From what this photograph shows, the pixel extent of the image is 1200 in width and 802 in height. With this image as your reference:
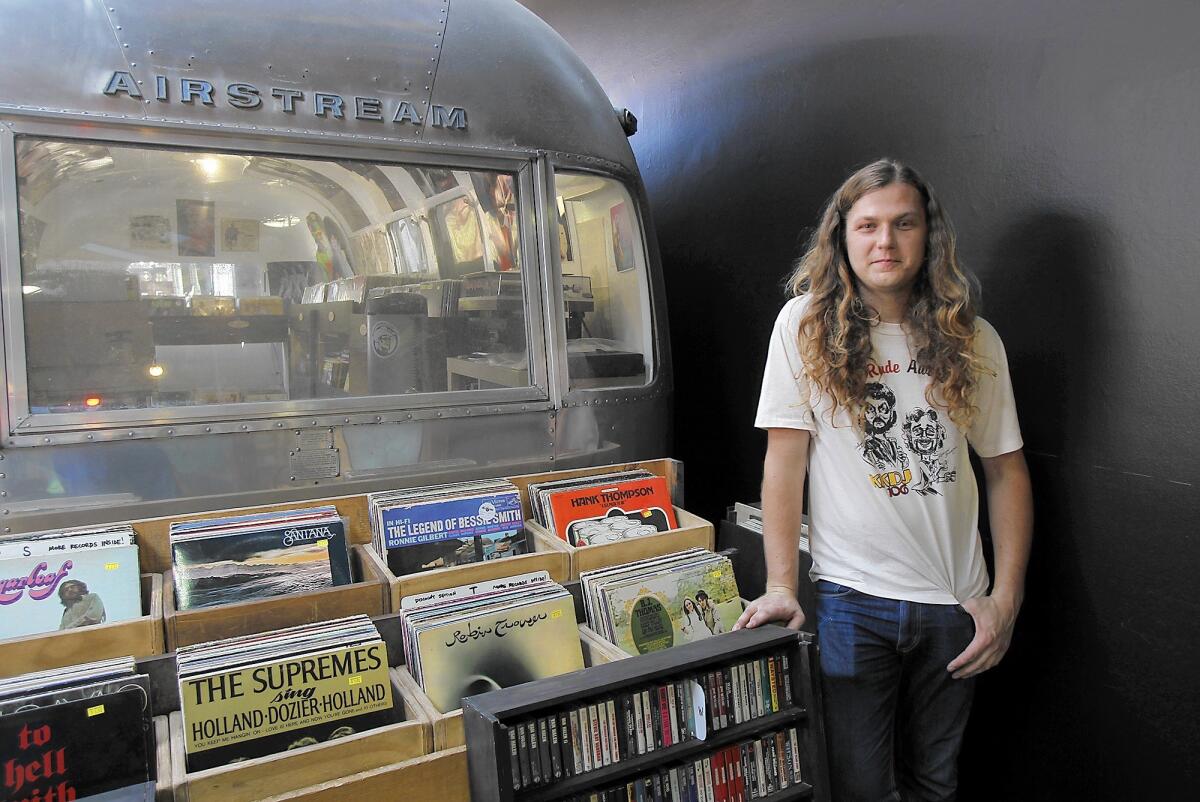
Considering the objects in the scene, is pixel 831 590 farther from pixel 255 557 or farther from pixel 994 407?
pixel 255 557

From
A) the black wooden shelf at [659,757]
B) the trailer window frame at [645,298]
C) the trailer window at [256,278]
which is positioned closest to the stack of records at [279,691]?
the black wooden shelf at [659,757]

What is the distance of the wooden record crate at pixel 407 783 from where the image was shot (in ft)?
5.54

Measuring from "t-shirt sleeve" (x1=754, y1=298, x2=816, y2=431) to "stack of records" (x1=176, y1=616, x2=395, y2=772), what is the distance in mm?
1106

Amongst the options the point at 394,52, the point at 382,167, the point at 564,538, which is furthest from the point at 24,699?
the point at 394,52

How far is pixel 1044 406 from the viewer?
8.25 feet

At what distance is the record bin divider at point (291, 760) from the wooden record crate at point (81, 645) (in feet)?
0.48

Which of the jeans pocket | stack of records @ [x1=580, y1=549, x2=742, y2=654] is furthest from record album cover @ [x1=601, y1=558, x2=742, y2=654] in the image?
the jeans pocket

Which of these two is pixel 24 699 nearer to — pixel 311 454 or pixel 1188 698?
pixel 311 454

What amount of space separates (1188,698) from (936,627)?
85cm

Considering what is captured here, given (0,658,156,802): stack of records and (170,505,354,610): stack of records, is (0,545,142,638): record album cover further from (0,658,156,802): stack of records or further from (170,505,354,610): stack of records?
(0,658,156,802): stack of records

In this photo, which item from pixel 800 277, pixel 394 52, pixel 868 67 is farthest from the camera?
pixel 868 67

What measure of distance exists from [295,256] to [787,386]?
5.80ft

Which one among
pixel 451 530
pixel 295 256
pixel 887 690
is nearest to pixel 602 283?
pixel 295 256

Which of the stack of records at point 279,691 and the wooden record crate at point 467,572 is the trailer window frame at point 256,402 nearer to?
the wooden record crate at point 467,572
